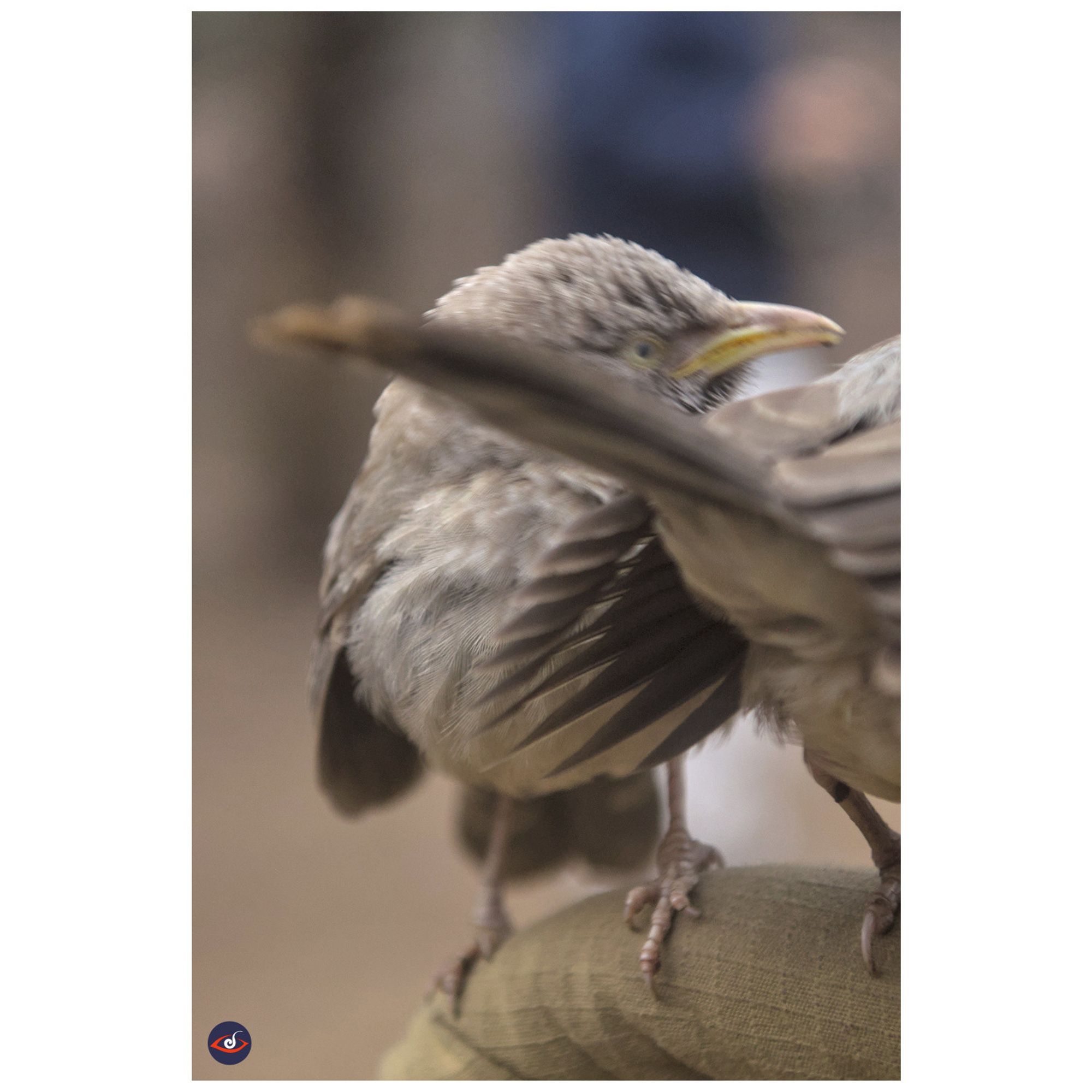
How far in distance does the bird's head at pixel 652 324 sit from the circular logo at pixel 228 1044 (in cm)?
74

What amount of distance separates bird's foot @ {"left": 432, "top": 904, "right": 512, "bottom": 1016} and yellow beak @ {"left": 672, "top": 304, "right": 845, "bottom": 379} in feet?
2.43

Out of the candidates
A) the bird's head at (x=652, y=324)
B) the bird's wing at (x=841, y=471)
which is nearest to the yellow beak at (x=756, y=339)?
the bird's head at (x=652, y=324)

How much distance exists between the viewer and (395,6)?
1.00 metres

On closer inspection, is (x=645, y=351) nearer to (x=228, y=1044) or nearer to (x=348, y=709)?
(x=348, y=709)

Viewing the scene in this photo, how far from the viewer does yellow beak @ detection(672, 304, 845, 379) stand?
3.17 ft

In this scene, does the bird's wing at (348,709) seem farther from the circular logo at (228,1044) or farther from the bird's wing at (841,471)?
the bird's wing at (841,471)

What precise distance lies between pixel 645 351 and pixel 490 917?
767 millimetres

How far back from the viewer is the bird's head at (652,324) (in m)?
0.97

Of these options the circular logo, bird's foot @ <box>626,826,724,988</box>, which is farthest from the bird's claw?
the circular logo

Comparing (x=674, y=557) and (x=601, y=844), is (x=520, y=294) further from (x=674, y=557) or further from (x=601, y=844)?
(x=601, y=844)

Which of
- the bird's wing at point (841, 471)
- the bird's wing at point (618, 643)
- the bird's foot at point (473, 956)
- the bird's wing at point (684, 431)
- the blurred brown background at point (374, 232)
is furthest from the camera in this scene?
the bird's foot at point (473, 956)

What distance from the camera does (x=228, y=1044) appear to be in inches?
38.8

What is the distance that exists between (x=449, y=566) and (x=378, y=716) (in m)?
0.24
